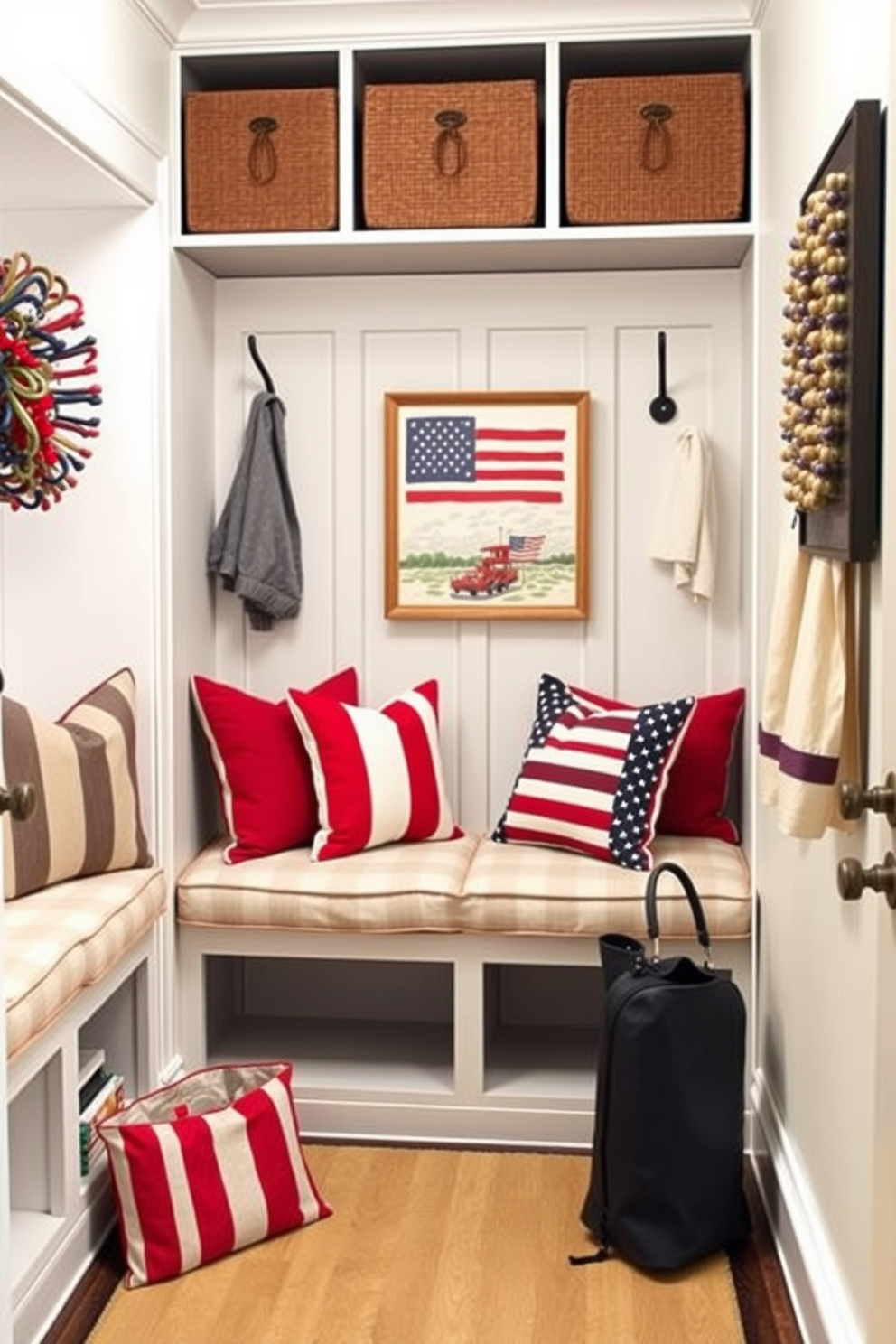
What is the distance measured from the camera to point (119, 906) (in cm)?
299

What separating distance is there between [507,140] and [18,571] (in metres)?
1.37

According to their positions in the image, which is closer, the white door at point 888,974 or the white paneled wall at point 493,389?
the white door at point 888,974

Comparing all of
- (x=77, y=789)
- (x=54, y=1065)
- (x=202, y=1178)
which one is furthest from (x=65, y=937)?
(x=202, y=1178)

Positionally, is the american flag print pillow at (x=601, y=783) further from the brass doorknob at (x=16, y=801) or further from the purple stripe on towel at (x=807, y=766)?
the brass doorknob at (x=16, y=801)

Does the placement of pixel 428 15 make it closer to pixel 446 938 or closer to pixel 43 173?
pixel 43 173

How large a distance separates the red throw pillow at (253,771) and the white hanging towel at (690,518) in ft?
2.93

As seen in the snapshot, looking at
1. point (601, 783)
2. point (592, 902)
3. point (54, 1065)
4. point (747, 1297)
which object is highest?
point (601, 783)

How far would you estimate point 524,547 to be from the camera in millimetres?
3758

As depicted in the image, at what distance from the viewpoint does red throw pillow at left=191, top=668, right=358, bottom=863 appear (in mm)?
3541

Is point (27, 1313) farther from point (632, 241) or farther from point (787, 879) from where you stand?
point (632, 241)

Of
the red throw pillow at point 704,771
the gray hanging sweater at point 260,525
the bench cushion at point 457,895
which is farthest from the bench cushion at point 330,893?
the gray hanging sweater at point 260,525

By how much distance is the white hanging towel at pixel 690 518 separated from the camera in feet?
11.9

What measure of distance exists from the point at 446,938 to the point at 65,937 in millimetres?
905

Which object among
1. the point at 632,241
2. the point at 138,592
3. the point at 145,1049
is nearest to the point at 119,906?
the point at 145,1049
